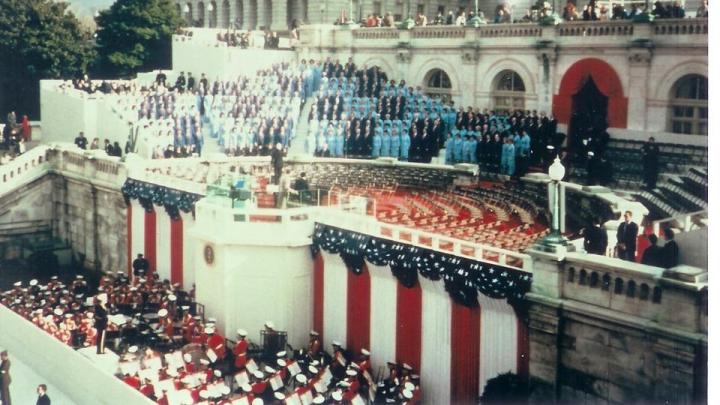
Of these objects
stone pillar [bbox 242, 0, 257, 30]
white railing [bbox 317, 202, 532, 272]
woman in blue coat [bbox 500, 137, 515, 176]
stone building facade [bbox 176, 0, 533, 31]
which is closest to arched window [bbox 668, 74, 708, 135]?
woman in blue coat [bbox 500, 137, 515, 176]

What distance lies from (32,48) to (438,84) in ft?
60.8

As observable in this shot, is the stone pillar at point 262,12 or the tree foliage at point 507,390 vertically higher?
the stone pillar at point 262,12

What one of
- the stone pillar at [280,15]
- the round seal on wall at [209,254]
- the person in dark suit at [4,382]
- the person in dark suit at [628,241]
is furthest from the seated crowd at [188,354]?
the stone pillar at [280,15]

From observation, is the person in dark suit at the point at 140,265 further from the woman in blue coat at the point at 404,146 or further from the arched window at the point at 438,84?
the arched window at the point at 438,84

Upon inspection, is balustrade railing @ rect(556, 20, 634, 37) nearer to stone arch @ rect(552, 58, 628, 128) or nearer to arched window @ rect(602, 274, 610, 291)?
stone arch @ rect(552, 58, 628, 128)

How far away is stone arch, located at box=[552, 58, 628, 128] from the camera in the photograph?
28500mm

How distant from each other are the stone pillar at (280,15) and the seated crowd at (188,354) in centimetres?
2247

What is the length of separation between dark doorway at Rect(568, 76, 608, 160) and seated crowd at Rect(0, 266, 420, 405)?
10.2 metres

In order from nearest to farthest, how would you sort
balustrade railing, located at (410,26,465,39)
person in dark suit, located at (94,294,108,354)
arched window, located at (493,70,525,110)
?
person in dark suit, located at (94,294,108,354) < arched window, located at (493,70,525,110) < balustrade railing, located at (410,26,465,39)

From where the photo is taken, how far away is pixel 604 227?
62.2ft

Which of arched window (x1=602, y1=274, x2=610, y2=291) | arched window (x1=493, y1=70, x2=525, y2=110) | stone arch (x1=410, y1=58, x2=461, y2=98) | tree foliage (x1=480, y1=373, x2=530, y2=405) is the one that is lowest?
tree foliage (x1=480, y1=373, x2=530, y2=405)

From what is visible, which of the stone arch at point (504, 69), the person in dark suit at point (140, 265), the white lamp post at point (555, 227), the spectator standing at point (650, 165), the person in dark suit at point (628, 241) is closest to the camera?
the white lamp post at point (555, 227)

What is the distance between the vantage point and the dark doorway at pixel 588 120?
2681 centimetres

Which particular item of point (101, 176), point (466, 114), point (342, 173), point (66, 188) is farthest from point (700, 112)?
point (66, 188)
